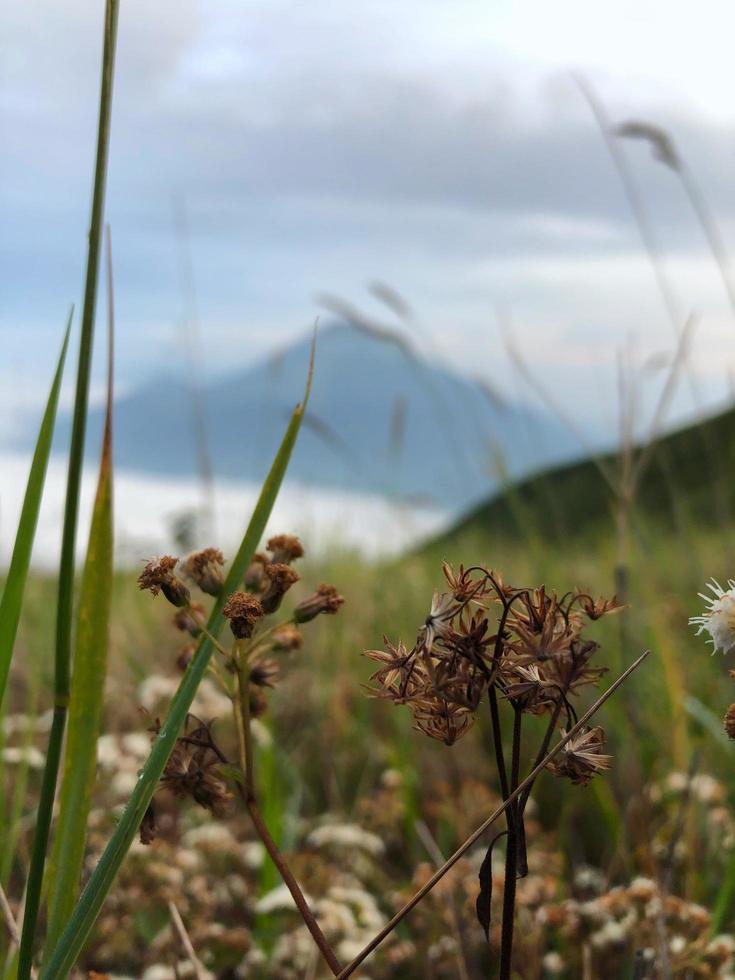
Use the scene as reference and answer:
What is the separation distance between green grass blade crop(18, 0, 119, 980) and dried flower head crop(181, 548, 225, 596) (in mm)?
140

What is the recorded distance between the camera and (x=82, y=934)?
1.17 meters

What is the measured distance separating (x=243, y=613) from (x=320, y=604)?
0.21 metres

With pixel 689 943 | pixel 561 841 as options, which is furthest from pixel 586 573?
pixel 689 943

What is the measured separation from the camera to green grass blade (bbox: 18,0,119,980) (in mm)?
1201

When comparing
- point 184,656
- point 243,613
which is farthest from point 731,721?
point 184,656

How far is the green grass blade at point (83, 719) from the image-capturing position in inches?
49.9

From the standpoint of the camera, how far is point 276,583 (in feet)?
4.27

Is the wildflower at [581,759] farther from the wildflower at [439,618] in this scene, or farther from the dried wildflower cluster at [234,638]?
the dried wildflower cluster at [234,638]

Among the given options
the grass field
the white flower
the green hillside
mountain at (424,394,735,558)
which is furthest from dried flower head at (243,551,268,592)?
the green hillside

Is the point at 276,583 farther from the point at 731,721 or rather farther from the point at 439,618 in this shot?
the point at 731,721

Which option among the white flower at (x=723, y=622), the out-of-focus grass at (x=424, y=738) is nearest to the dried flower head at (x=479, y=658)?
the white flower at (x=723, y=622)

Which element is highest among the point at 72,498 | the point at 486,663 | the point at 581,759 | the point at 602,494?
the point at 602,494

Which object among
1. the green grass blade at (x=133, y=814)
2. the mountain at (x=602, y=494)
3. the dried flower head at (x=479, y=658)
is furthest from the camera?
the mountain at (x=602, y=494)

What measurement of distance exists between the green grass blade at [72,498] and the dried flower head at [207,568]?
14 cm
